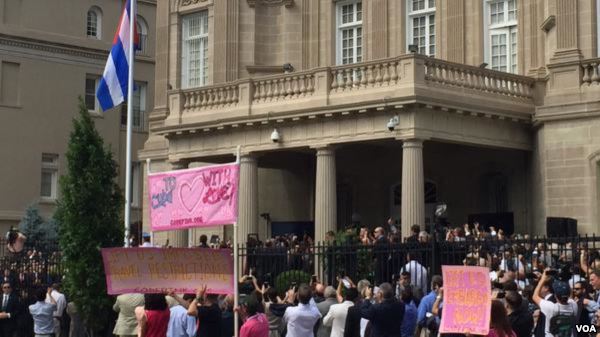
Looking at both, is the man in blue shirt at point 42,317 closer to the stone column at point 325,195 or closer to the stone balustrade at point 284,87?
the stone column at point 325,195

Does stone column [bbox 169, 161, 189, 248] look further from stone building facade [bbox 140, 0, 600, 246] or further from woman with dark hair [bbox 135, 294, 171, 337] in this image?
woman with dark hair [bbox 135, 294, 171, 337]

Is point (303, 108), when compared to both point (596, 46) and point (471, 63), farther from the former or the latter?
point (596, 46)

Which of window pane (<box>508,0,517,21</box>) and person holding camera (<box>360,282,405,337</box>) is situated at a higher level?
window pane (<box>508,0,517,21</box>)

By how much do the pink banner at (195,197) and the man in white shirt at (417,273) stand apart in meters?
4.85

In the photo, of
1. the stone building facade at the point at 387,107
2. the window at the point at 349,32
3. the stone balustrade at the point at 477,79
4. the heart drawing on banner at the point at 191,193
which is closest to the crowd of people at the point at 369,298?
the heart drawing on banner at the point at 191,193

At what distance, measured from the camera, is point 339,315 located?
16.7m

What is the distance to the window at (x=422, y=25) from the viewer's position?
32.5 metres

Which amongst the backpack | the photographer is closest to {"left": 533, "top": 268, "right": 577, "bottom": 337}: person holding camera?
the backpack

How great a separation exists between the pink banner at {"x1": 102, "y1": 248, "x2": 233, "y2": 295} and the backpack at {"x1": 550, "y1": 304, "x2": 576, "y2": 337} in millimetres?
4346

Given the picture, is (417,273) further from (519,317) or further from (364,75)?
(364,75)

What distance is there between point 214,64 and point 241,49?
109 cm

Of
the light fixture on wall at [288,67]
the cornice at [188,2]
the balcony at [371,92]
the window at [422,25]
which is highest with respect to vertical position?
the cornice at [188,2]

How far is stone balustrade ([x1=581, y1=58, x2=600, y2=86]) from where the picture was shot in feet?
90.8

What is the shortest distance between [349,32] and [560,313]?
69.2ft
